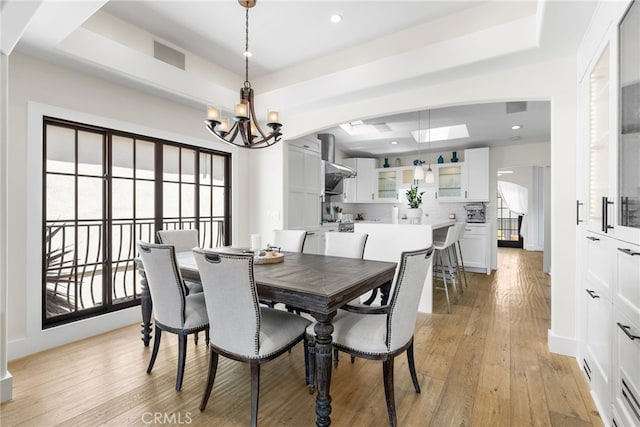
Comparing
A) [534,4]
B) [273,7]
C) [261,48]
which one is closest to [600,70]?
[534,4]

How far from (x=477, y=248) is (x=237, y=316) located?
5518 mm

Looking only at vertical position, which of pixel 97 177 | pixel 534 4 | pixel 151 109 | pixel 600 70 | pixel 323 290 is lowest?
pixel 323 290

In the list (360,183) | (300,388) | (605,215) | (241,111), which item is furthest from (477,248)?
(241,111)

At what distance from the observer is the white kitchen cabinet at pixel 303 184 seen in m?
4.52

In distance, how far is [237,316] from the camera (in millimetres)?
1652

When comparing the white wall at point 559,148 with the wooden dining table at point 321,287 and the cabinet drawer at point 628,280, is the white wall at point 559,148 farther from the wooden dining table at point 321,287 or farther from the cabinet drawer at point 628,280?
the wooden dining table at point 321,287

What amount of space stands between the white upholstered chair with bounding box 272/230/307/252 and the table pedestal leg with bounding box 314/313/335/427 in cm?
160

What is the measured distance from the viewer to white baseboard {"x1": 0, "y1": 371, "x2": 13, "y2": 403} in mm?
1913

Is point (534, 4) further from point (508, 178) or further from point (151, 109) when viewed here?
point (508, 178)

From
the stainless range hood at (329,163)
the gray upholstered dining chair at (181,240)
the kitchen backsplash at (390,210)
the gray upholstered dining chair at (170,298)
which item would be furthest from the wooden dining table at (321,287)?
the kitchen backsplash at (390,210)

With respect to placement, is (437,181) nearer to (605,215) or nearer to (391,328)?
(605,215)

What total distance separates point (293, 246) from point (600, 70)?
269 centimetres

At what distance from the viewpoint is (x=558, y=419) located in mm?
1778

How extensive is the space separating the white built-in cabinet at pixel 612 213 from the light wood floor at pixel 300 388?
0.32 m
